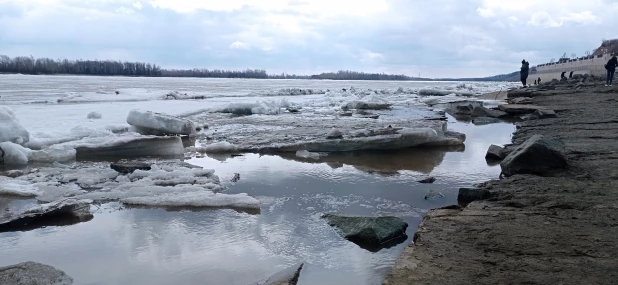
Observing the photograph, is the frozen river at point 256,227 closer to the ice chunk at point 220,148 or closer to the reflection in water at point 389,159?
the reflection in water at point 389,159

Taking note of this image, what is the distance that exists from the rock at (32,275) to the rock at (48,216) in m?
1.02

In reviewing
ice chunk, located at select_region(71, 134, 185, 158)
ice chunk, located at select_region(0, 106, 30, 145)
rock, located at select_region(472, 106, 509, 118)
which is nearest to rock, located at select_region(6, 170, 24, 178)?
ice chunk, located at select_region(71, 134, 185, 158)

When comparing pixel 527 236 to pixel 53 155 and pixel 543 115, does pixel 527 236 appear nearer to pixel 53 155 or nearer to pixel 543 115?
pixel 53 155

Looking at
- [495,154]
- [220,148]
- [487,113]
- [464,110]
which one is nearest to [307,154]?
[220,148]

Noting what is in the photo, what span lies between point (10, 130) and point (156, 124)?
2.40m

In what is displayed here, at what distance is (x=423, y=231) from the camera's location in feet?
9.34

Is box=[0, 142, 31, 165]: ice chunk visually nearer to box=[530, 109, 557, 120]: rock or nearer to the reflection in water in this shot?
the reflection in water

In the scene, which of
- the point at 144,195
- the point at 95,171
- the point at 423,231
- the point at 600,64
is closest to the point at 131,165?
the point at 95,171

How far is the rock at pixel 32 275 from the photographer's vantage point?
Result: 2275 millimetres

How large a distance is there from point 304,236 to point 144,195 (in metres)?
1.86

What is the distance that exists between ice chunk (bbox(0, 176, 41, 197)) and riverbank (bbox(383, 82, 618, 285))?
12.2ft

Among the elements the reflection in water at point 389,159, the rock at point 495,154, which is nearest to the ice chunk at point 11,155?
the reflection in water at point 389,159

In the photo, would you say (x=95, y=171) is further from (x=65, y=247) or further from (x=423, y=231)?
(x=423, y=231)

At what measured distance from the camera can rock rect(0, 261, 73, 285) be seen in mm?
2275
